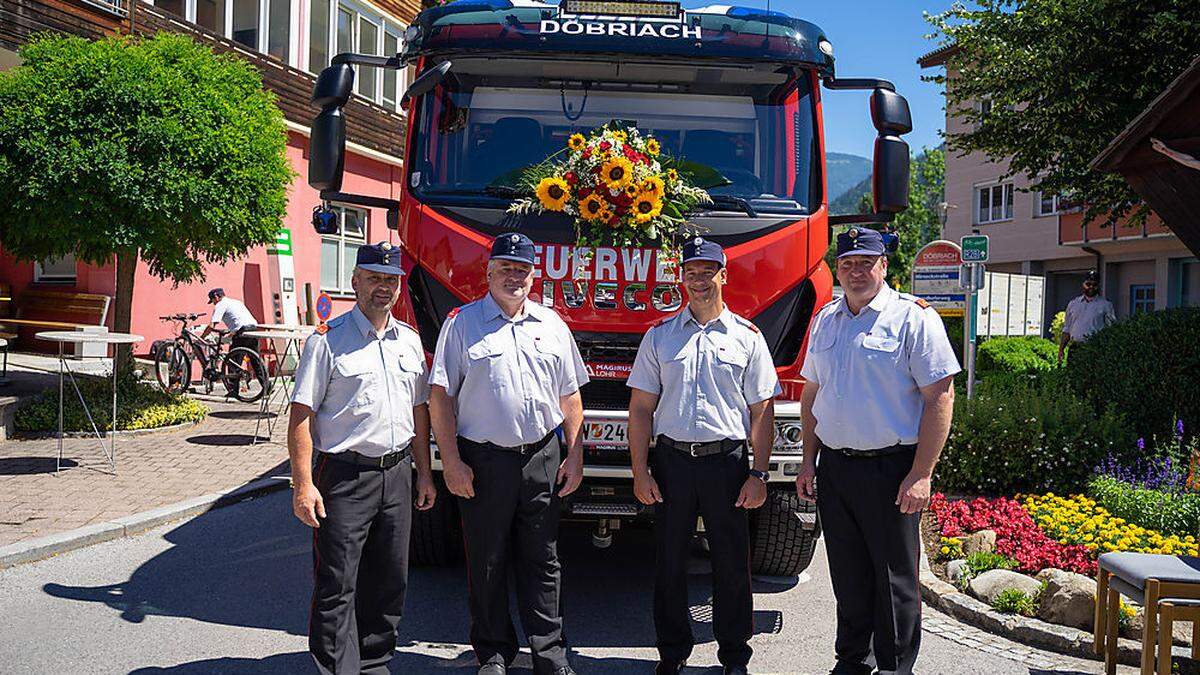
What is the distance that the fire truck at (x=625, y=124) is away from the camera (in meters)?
5.08

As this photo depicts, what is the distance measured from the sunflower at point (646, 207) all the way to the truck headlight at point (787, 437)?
1.19 meters

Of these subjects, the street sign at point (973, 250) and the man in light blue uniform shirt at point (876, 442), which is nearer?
the man in light blue uniform shirt at point (876, 442)

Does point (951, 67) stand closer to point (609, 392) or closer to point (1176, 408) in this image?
point (1176, 408)

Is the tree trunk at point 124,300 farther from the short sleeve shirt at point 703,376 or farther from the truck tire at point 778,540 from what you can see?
the short sleeve shirt at point 703,376

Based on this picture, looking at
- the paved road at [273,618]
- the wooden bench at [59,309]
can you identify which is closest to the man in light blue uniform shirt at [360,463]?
the paved road at [273,618]

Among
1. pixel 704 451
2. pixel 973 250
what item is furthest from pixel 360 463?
pixel 973 250

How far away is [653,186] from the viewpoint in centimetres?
506

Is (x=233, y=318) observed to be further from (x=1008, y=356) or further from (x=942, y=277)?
(x=1008, y=356)

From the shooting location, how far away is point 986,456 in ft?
26.1

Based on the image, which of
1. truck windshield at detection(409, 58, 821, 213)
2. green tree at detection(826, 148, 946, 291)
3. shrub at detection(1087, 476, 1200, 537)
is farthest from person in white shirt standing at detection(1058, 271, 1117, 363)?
green tree at detection(826, 148, 946, 291)

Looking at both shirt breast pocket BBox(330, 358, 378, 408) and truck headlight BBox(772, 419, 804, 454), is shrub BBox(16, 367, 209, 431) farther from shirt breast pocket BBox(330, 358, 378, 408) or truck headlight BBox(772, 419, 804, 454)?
truck headlight BBox(772, 419, 804, 454)

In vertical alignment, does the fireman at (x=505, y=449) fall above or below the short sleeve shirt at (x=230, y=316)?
below

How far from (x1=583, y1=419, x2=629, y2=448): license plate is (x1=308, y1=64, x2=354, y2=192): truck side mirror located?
1.97 meters

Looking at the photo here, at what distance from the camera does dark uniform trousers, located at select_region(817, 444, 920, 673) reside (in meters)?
4.15
